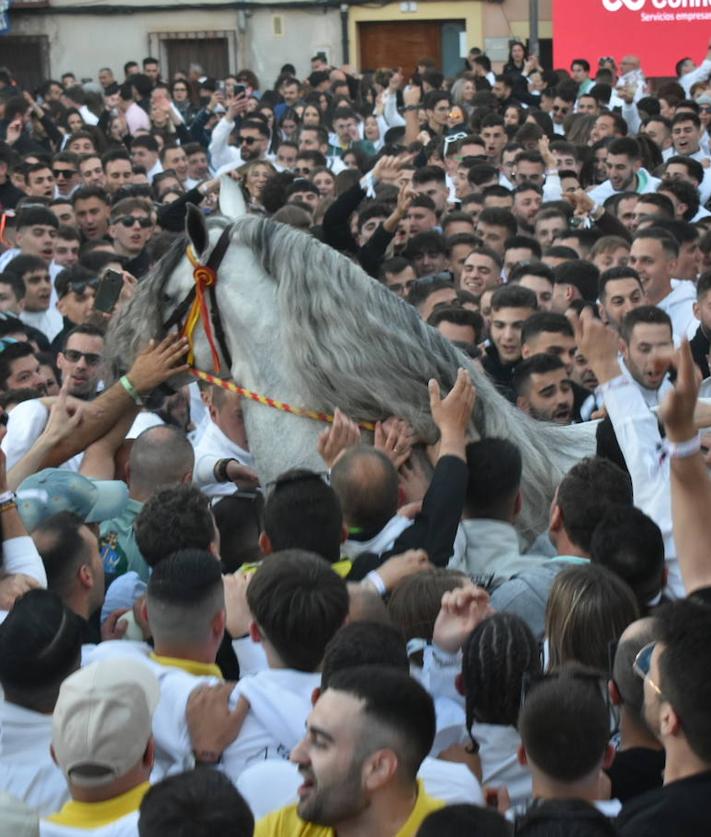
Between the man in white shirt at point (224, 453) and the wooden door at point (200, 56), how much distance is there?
25.3m

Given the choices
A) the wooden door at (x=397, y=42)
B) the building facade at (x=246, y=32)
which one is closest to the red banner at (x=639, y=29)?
the building facade at (x=246, y=32)

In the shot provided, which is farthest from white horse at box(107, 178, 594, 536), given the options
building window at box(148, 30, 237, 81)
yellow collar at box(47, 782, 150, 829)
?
building window at box(148, 30, 237, 81)

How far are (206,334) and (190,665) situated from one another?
1.98 metres

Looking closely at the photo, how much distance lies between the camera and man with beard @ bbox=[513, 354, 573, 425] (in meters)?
6.75

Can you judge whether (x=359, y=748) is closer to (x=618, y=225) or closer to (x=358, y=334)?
(x=358, y=334)

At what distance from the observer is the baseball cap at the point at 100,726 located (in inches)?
128

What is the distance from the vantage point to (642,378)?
6367 mm

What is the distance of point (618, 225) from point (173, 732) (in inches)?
303

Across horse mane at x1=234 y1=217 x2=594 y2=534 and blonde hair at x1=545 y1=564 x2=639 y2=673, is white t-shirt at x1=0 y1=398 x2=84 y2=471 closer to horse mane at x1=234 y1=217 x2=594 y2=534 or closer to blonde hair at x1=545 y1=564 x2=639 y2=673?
horse mane at x1=234 y1=217 x2=594 y2=534

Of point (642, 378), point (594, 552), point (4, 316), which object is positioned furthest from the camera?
point (4, 316)

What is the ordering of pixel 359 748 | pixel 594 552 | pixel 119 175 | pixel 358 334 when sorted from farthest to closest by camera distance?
pixel 119 175, pixel 358 334, pixel 594 552, pixel 359 748

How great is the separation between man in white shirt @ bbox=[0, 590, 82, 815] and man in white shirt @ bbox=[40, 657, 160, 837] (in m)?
0.31

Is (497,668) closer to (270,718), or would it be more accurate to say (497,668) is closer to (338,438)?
(270,718)

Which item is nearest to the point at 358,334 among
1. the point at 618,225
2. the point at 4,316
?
the point at 4,316
